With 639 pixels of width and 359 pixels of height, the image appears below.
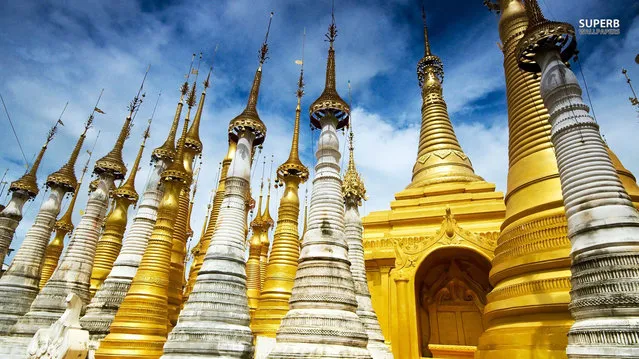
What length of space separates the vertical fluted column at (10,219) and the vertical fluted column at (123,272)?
9.57 metres

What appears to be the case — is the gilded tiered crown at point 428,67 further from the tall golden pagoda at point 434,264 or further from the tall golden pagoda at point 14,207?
the tall golden pagoda at point 14,207

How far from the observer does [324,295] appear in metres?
8.54

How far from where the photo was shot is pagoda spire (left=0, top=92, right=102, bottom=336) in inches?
677

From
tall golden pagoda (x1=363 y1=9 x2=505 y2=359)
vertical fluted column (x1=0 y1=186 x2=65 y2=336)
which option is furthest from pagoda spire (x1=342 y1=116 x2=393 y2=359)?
vertical fluted column (x1=0 y1=186 x2=65 y2=336)

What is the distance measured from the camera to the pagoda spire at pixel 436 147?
75.7 ft

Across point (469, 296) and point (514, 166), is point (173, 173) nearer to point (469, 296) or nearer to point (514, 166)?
point (514, 166)

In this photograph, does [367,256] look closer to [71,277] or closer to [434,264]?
[434,264]

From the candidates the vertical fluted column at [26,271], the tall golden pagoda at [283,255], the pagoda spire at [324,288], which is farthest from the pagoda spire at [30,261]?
the pagoda spire at [324,288]

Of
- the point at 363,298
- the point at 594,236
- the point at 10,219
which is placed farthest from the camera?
the point at 10,219

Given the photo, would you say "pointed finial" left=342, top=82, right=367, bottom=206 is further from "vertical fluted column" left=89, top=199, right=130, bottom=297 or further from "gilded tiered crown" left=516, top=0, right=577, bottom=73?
"vertical fluted column" left=89, top=199, right=130, bottom=297

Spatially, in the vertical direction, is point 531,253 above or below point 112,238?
below

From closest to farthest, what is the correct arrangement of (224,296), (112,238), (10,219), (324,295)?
(324,295)
(224,296)
(112,238)
(10,219)

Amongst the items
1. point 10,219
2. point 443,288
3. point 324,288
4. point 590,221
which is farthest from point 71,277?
point 590,221

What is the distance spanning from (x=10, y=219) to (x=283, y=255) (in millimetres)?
15835
